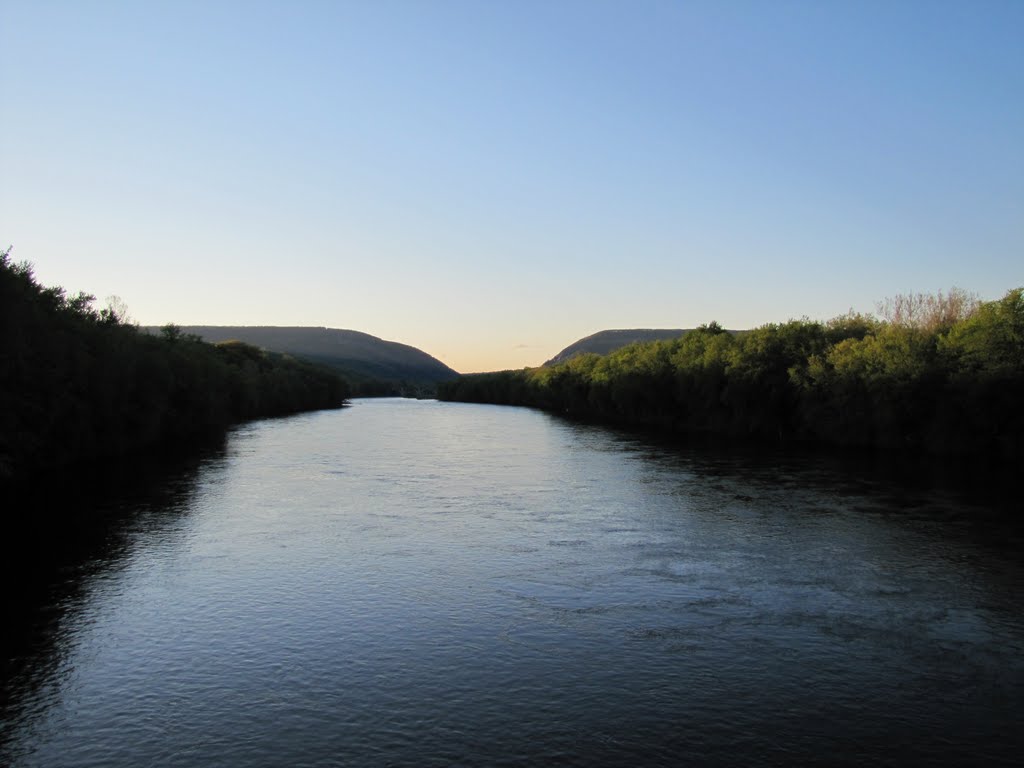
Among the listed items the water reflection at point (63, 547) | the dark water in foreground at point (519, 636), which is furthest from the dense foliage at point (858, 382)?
the water reflection at point (63, 547)

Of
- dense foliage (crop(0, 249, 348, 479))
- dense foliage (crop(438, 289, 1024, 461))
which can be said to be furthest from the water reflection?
dense foliage (crop(438, 289, 1024, 461))

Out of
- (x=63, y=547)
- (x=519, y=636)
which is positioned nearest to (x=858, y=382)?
(x=519, y=636)

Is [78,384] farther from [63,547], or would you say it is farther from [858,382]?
[858,382]

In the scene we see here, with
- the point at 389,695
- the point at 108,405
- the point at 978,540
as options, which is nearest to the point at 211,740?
the point at 389,695

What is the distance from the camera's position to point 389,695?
17.9 m

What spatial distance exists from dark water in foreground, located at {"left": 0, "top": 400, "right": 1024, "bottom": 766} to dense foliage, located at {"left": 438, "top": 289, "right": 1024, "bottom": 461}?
25878mm

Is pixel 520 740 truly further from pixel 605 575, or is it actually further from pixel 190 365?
pixel 190 365

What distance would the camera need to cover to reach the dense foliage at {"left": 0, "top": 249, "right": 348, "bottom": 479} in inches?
1818

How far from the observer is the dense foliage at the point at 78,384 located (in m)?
46.2

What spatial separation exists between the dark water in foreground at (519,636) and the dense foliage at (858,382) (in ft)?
84.9

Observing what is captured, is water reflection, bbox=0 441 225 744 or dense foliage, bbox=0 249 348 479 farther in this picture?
dense foliage, bbox=0 249 348 479

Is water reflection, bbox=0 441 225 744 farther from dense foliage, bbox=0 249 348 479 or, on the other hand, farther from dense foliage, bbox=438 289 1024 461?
dense foliage, bbox=438 289 1024 461

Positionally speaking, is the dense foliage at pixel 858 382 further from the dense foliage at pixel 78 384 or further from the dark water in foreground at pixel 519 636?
the dense foliage at pixel 78 384

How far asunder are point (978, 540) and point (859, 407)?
44.6 m
